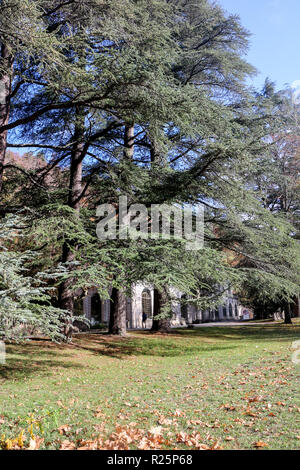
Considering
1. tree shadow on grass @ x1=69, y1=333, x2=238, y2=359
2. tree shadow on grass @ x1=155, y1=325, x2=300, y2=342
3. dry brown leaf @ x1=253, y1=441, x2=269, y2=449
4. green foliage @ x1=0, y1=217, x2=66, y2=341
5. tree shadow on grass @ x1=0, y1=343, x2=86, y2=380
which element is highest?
green foliage @ x1=0, y1=217, x2=66, y2=341

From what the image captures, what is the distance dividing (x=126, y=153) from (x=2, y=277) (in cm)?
817

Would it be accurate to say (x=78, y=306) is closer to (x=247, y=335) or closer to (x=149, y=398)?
(x=247, y=335)

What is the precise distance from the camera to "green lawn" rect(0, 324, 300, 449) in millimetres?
4266

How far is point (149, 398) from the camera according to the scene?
6.43m

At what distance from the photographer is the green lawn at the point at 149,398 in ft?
14.0

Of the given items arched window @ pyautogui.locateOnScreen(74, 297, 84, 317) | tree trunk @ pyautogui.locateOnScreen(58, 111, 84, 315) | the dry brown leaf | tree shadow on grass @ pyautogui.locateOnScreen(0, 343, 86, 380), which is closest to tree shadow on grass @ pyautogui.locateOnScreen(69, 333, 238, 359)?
tree shadow on grass @ pyautogui.locateOnScreen(0, 343, 86, 380)

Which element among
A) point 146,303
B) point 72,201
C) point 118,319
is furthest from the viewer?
point 146,303

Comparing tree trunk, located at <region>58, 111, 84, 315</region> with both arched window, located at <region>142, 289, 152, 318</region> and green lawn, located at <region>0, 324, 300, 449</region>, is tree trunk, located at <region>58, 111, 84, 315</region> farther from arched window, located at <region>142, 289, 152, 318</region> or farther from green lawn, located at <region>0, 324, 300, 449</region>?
arched window, located at <region>142, 289, 152, 318</region>

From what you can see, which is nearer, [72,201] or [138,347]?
[72,201]

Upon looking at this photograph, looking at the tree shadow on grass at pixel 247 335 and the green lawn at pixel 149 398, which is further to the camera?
the tree shadow on grass at pixel 247 335

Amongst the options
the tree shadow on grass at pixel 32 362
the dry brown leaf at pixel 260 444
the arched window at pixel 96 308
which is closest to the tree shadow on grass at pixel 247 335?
the tree shadow on grass at pixel 32 362

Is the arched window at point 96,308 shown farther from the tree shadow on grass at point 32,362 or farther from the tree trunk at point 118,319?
the tree shadow on grass at point 32,362

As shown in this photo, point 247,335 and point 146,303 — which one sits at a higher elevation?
point 146,303

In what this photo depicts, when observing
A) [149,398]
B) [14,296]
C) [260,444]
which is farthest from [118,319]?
[260,444]
